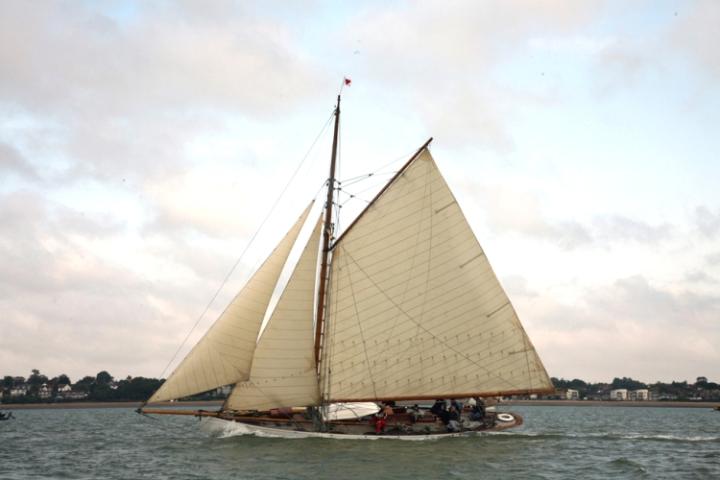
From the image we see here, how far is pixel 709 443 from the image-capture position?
48.3m

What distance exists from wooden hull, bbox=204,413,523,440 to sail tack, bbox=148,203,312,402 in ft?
12.1

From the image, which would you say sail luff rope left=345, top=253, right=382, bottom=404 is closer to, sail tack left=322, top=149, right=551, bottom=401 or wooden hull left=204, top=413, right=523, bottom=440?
sail tack left=322, top=149, right=551, bottom=401

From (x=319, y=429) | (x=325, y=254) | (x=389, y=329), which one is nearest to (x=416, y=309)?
(x=389, y=329)

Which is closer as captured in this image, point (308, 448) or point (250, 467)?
point (250, 467)

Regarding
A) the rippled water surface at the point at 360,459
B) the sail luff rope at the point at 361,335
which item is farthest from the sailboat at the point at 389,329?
the rippled water surface at the point at 360,459

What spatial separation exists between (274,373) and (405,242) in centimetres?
997

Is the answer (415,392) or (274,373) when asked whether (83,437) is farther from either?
(415,392)

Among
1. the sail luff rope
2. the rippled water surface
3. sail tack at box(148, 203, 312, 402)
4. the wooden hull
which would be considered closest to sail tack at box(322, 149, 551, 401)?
the sail luff rope

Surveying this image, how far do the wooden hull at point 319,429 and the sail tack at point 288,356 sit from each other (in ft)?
5.09

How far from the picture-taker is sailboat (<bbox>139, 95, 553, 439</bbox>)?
42000 mm

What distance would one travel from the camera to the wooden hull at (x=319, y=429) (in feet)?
140

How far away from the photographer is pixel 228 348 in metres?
40.3

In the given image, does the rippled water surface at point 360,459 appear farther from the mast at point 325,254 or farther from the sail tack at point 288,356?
the mast at point 325,254

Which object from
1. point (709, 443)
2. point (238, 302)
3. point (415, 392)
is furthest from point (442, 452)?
point (709, 443)
